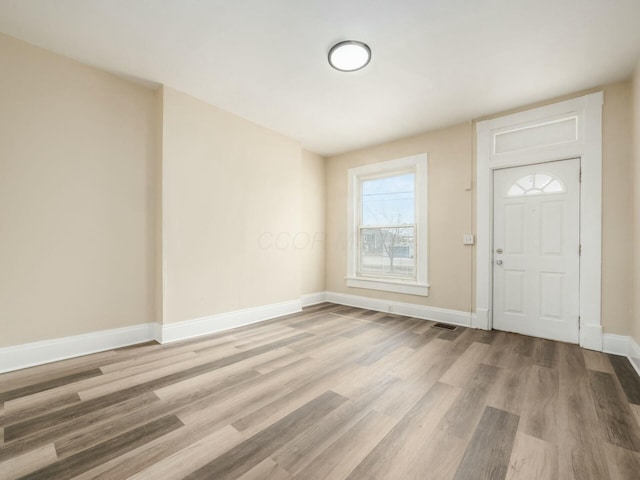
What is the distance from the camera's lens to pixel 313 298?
5430 millimetres

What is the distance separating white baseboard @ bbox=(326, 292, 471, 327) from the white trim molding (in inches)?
10.8

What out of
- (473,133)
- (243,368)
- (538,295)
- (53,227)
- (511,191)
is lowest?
(243,368)

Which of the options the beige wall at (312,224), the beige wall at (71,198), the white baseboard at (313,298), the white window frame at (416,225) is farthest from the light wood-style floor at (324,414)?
the beige wall at (312,224)

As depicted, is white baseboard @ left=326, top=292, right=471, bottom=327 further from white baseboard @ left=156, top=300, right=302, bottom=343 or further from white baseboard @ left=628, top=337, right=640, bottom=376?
white baseboard @ left=628, top=337, right=640, bottom=376

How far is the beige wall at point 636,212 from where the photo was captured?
2.69 metres

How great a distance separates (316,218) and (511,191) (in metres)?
3.12

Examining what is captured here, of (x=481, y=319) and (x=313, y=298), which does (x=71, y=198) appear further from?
(x=481, y=319)

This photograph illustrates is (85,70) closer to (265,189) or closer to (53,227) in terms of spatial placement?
(53,227)

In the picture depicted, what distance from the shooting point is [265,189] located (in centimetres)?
430

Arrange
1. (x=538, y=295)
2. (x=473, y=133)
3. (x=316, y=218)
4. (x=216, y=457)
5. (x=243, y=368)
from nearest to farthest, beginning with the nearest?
1. (x=216, y=457)
2. (x=243, y=368)
3. (x=538, y=295)
4. (x=473, y=133)
5. (x=316, y=218)

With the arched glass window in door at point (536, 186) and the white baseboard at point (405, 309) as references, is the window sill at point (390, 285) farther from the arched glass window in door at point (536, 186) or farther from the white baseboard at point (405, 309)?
the arched glass window in door at point (536, 186)

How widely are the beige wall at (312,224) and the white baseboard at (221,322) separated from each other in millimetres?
803

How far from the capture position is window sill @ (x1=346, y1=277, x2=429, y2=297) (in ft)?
14.5

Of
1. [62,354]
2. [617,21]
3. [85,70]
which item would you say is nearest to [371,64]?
[617,21]
